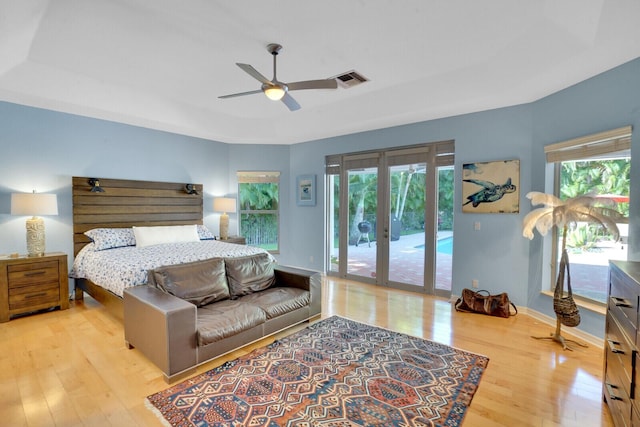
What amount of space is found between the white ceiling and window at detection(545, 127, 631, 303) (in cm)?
69

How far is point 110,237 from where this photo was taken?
423 cm

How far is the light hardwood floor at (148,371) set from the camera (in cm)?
198

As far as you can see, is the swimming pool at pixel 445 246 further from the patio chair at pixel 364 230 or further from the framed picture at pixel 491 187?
the patio chair at pixel 364 230

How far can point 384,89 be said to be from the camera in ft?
13.1

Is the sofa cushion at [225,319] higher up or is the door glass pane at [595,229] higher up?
the door glass pane at [595,229]

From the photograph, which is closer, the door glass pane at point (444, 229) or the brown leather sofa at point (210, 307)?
the brown leather sofa at point (210, 307)

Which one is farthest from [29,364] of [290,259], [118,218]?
[290,259]

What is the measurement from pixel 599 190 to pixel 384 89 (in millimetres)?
→ 2606

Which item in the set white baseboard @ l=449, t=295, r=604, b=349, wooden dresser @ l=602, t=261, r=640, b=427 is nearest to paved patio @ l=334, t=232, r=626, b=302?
white baseboard @ l=449, t=295, r=604, b=349

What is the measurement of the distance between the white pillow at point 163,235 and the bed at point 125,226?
0.49 ft

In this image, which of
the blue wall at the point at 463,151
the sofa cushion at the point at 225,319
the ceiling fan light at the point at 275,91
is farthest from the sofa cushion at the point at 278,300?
the blue wall at the point at 463,151

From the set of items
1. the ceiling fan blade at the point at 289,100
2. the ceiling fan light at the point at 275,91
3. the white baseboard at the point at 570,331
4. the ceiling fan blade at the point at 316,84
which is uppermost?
the ceiling fan blade at the point at 316,84

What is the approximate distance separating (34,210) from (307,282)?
10.9 ft

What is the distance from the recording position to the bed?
3.34m
